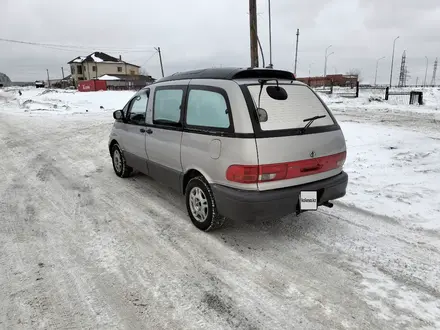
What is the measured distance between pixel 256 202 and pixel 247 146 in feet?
1.92

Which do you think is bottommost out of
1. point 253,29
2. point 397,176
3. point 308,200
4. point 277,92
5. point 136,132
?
point 397,176

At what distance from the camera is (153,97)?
16.2 feet

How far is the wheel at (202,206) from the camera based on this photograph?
3.82 m

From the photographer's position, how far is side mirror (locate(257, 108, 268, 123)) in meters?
3.43

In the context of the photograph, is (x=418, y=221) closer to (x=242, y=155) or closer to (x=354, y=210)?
(x=354, y=210)

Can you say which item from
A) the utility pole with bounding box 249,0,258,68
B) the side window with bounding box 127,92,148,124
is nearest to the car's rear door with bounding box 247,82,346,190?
the side window with bounding box 127,92,148,124

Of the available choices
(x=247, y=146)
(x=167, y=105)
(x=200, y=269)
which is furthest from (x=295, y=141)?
(x=167, y=105)

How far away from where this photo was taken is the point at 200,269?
3.23 m

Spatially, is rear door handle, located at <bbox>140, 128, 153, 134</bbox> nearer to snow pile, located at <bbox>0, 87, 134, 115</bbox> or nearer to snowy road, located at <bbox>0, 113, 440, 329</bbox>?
snowy road, located at <bbox>0, 113, 440, 329</bbox>

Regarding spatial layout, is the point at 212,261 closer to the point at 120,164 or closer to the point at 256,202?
the point at 256,202

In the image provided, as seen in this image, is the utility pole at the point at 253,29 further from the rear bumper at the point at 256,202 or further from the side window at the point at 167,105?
the rear bumper at the point at 256,202

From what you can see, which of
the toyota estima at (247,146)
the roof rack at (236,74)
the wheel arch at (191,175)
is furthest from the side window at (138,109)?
the wheel arch at (191,175)

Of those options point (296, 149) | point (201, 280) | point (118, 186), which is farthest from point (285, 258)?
point (118, 186)

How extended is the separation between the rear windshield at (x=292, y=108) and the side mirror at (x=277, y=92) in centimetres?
4
